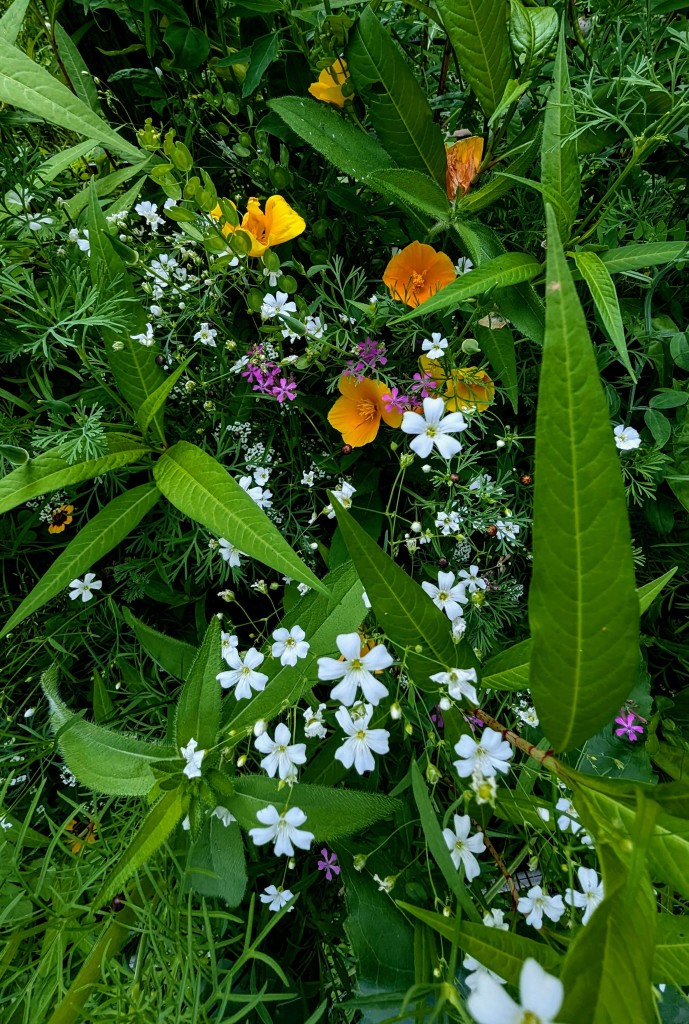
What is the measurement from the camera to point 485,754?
52 centimetres

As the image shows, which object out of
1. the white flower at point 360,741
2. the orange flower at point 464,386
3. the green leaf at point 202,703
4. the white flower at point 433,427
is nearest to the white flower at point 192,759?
the green leaf at point 202,703

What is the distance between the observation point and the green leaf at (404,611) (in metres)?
0.50

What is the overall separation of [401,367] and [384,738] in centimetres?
52

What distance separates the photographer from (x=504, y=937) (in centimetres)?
49

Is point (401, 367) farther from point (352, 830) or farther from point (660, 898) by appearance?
point (660, 898)

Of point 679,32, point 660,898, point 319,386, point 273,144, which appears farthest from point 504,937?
point 273,144

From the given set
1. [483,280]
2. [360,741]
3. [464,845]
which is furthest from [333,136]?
[464,845]

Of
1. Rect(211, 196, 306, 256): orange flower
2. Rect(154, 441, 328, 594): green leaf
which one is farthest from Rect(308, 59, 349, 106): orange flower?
Rect(154, 441, 328, 594): green leaf

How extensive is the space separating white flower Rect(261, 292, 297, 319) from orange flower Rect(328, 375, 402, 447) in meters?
0.11

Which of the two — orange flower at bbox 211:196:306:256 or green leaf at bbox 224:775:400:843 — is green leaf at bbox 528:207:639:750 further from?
orange flower at bbox 211:196:306:256

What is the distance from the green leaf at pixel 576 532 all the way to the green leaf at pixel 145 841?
0.38 metres

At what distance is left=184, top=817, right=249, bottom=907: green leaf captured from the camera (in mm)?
626

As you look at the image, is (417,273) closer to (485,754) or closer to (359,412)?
(359,412)

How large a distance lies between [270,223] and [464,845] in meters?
0.73
